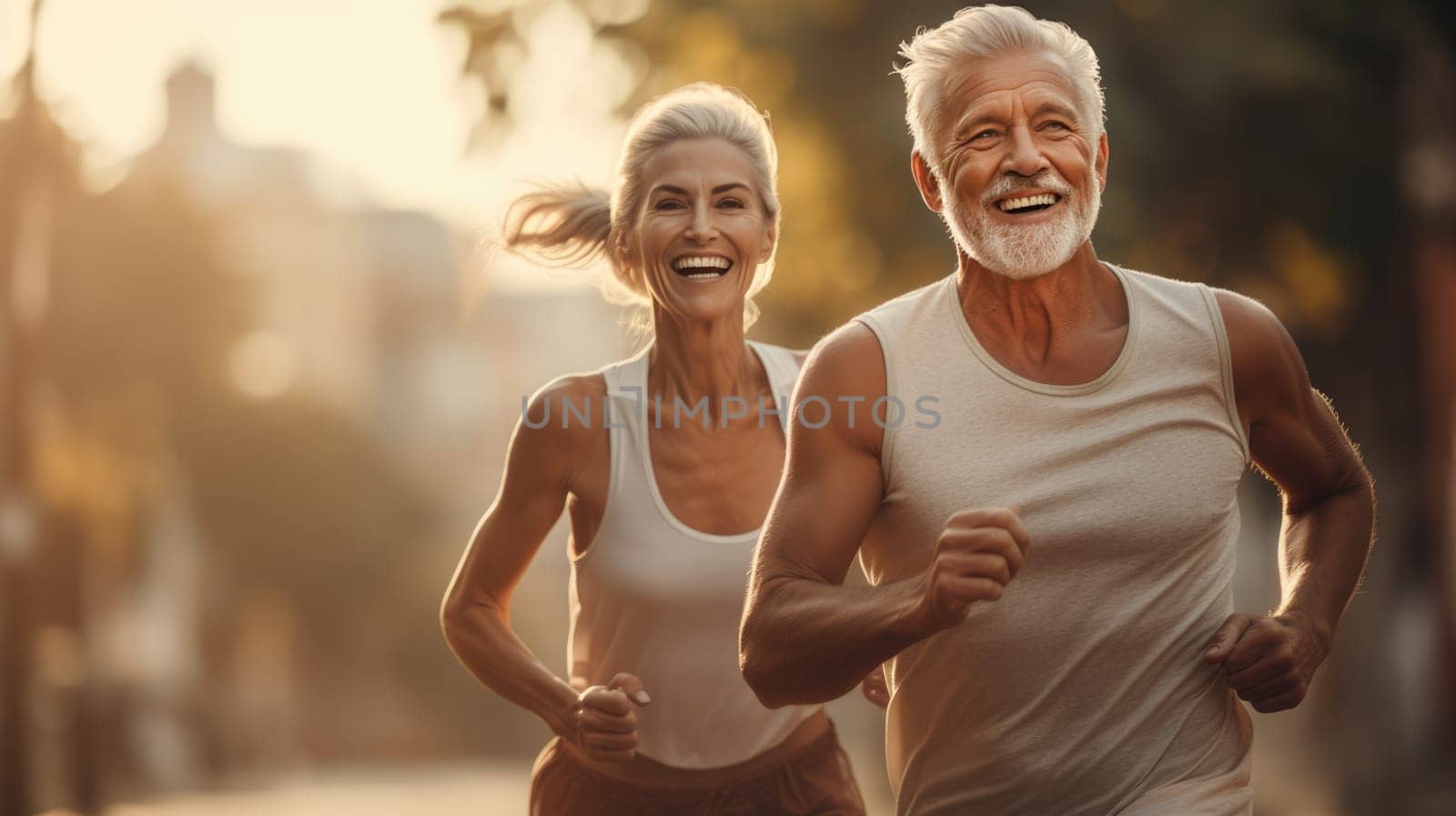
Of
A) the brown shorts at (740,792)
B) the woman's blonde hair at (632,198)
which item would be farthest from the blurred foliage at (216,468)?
the brown shorts at (740,792)

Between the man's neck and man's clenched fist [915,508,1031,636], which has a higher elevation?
the man's neck

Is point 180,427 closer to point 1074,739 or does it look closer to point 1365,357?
point 1365,357

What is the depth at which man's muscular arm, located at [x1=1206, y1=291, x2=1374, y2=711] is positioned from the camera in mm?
3596

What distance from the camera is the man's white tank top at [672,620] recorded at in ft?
15.4

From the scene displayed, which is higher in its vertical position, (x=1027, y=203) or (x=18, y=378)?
(x=18, y=378)

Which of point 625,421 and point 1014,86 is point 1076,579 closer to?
point 1014,86

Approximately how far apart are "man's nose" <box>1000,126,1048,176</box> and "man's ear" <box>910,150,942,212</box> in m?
0.20

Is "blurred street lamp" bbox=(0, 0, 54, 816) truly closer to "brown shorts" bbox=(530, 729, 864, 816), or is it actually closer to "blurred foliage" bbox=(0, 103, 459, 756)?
"blurred foliage" bbox=(0, 103, 459, 756)

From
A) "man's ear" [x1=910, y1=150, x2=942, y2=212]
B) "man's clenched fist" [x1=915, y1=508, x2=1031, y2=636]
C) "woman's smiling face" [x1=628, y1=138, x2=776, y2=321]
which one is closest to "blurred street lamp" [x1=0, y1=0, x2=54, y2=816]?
"woman's smiling face" [x1=628, y1=138, x2=776, y2=321]

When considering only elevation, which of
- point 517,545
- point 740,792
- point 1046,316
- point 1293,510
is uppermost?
point 1046,316

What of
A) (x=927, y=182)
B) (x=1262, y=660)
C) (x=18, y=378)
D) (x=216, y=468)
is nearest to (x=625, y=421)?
(x=927, y=182)

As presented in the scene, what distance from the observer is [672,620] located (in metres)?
4.71

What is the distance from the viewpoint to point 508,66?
12047mm

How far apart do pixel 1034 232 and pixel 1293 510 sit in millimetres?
870
